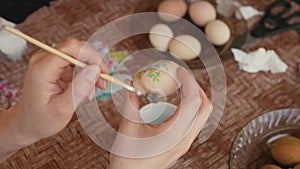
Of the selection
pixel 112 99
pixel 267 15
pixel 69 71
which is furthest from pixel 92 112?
pixel 267 15

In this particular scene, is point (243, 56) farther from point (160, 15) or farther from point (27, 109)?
point (27, 109)

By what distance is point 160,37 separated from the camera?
99 centimetres

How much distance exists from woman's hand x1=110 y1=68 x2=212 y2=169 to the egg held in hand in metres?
0.09

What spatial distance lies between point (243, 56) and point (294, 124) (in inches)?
7.9

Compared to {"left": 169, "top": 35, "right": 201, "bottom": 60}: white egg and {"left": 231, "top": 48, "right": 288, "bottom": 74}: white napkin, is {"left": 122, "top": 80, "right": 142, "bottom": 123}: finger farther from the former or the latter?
{"left": 231, "top": 48, "right": 288, "bottom": 74}: white napkin

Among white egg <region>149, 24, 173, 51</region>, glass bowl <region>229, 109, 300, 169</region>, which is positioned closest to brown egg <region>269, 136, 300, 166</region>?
glass bowl <region>229, 109, 300, 169</region>

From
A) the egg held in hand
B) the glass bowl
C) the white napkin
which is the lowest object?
the glass bowl

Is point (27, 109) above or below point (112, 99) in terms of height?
above

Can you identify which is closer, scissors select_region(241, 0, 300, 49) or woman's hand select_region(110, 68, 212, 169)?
woman's hand select_region(110, 68, 212, 169)

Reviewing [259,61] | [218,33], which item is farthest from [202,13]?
[259,61]

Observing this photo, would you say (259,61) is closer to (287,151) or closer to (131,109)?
(287,151)

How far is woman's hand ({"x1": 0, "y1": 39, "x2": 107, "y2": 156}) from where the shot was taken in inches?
24.2

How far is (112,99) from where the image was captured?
0.95 metres

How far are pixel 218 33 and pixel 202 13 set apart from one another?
0.21 feet
